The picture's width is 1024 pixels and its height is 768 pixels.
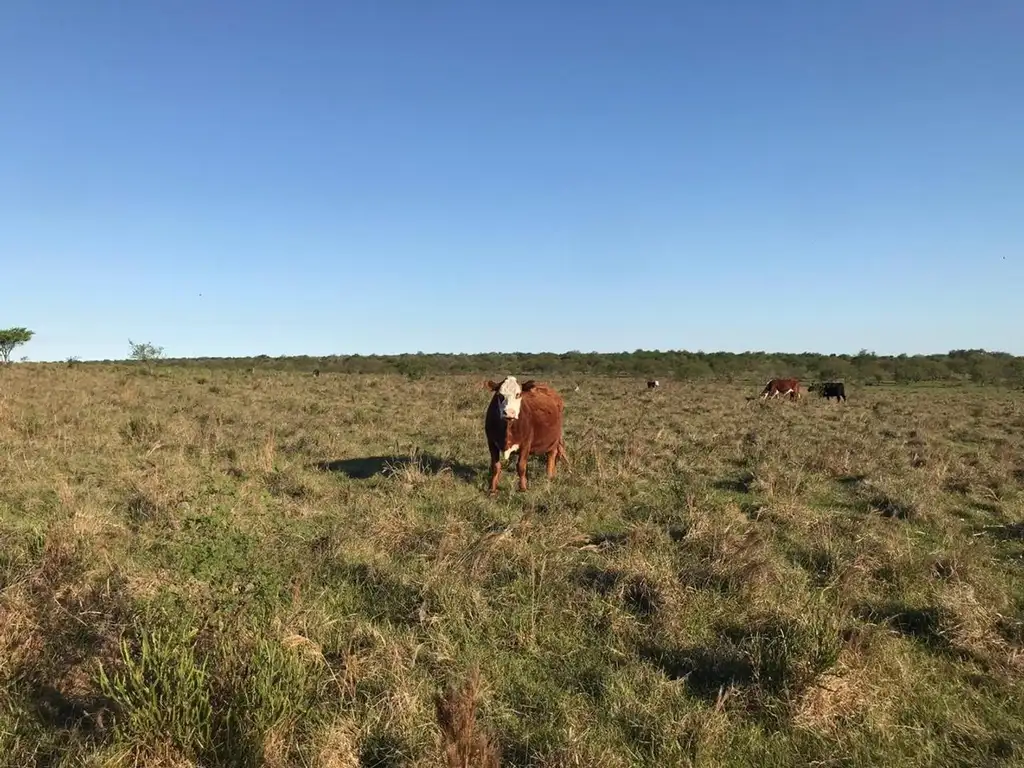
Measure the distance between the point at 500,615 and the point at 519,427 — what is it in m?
5.22

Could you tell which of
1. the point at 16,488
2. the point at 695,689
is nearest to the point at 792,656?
the point at 695,689

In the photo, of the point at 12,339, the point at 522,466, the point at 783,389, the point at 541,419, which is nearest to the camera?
the point at 522,466

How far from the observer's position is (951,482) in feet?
32.6

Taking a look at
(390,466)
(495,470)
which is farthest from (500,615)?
(390,466)

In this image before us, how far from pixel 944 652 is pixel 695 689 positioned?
198 centimetres

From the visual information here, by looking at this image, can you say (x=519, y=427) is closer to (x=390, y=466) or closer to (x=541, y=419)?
(x=541, y=419)

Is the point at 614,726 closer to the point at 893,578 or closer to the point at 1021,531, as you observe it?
the point at 893,578

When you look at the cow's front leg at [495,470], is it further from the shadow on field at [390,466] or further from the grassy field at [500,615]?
the shadow on field at [390,466]

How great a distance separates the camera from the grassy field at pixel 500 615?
11.2ft

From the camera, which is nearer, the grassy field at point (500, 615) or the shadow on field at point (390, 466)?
the grassy field at point (500, 615)

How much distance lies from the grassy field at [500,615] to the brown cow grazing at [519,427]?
494mm

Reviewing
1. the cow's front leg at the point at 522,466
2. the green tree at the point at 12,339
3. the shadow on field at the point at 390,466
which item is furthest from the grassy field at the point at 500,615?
the green tree at the point at 12,339

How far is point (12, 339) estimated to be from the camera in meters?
56.2

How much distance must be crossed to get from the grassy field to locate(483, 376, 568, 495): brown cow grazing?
494mm
